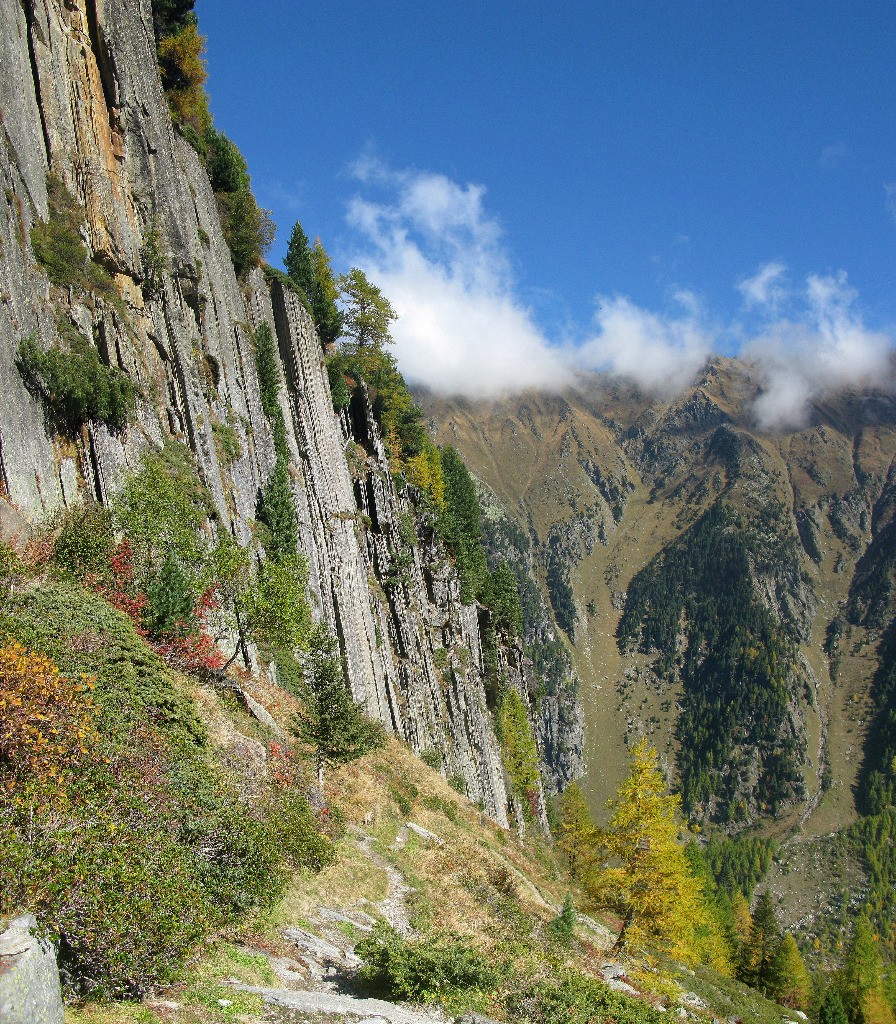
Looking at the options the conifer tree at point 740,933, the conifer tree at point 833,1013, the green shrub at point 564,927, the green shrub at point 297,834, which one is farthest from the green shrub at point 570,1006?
the conifer tree at point 740,933

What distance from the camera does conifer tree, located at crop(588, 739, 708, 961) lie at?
31.2 meters

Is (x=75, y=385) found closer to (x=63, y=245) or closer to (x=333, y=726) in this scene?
(x=63, y=245)

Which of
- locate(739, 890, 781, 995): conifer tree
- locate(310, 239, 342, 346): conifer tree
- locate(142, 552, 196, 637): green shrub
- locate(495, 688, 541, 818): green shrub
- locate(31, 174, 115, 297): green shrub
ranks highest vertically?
locate(310, 239, 342, 346): conifer tree

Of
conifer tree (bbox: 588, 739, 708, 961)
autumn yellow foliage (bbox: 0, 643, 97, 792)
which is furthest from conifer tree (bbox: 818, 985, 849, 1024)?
autumn yellow foliage (bbox: 0, 643, 97, 792)

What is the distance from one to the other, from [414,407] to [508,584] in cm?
2812

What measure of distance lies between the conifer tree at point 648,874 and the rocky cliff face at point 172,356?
1393 cm

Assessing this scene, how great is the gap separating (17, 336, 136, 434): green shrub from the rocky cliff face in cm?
56

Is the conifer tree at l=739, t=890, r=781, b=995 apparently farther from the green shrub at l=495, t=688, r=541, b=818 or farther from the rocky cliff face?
the rocky cliff face

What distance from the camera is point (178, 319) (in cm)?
3741

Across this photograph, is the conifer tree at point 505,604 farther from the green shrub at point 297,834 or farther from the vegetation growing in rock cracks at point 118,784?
the green shrub at point 297,834

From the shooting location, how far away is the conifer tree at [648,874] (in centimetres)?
3123

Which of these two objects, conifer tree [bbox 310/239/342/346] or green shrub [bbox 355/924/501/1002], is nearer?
green shrub [bbox 355/924/501/1002]

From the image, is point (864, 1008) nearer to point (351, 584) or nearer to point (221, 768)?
point (351, 584)

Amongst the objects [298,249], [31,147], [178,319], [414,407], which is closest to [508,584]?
[414,407]
